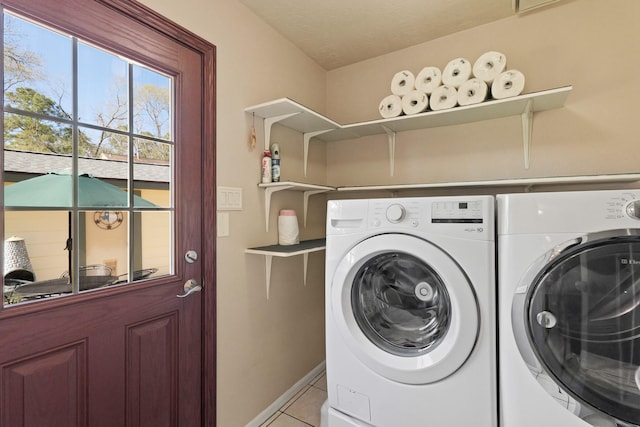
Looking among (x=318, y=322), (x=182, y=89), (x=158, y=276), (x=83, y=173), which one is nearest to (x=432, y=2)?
(x=182, y=89)

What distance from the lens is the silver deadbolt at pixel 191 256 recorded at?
1.39 m

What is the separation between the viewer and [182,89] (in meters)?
1.36

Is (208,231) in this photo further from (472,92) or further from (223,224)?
(472,92)

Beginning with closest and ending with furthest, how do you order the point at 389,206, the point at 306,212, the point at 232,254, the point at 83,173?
the point at 83,173
the point at 389,206
the point at 232,254
the point at 306,212

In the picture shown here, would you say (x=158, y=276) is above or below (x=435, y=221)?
below

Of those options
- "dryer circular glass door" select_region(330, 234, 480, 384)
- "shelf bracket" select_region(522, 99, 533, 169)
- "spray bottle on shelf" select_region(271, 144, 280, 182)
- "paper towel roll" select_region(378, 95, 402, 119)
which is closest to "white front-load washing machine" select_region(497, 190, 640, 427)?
"dryer circular glass door" select_region(330, 234, 480, 384)

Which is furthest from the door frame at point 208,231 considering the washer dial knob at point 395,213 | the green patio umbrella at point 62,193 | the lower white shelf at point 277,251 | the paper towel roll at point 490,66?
the paper towel roll at point 490,66

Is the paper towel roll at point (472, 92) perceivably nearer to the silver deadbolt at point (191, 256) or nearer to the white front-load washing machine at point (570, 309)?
the white front-load washing machine at point (570, 309)

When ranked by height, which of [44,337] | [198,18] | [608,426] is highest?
[198,18]

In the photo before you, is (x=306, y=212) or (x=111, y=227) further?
(x=306, y=212)

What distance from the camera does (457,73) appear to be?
5.60ft

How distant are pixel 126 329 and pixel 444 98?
6.45 feet

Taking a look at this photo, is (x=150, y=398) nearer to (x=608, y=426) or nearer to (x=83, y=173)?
(x=83, y=173)

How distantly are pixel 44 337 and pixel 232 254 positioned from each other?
2.55 ft
